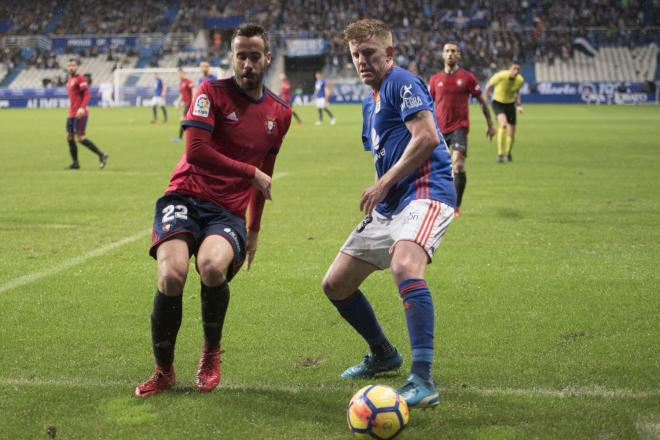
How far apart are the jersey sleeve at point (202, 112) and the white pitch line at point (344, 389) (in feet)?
4.79

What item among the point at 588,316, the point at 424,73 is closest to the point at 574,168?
the point at 588,316

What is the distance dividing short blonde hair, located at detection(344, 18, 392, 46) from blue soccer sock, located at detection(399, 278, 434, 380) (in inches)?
52.9

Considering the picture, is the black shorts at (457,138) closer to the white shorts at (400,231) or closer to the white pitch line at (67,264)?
the white pitch line at (67,264)

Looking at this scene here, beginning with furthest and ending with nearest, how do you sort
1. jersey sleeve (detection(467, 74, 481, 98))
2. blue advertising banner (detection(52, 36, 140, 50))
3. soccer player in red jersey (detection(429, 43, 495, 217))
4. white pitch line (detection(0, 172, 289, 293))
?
1. blue advertising banner (detection(52, 36, 140, 50))
2. jersey sleeve (detection(467, 74, 481, 98))
3. soccer player in red jersey (detection(429, 43, 495, 217))
4. white pitch line (detection(0, 172, 289, 293))

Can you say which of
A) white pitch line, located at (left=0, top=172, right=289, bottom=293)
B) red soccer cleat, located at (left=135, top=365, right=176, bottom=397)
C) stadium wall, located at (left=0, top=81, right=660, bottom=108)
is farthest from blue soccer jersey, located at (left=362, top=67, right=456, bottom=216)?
stadium wall, located at (left=0, top=81, right=660, bottom=108)

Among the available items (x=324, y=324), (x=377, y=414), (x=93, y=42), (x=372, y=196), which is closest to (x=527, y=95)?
(x=93, y=42)

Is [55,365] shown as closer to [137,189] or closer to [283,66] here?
Answer: [137,189]

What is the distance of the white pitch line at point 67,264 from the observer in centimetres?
741

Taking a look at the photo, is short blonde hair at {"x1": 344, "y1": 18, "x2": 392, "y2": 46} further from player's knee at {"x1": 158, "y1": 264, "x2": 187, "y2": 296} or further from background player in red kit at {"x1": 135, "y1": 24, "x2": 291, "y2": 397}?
player's knee at {"x1": 158, "y1": 264, "x2": 187, "y2": 296}

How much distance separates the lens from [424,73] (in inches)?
2120

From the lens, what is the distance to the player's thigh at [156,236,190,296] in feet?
14.7

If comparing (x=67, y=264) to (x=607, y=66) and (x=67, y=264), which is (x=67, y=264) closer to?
(x=67, y=264)

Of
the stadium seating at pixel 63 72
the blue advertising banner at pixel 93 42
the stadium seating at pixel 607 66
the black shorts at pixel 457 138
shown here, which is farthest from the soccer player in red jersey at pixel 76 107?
the blue advertising banner at pixel 93 42

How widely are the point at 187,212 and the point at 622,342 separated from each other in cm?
289
